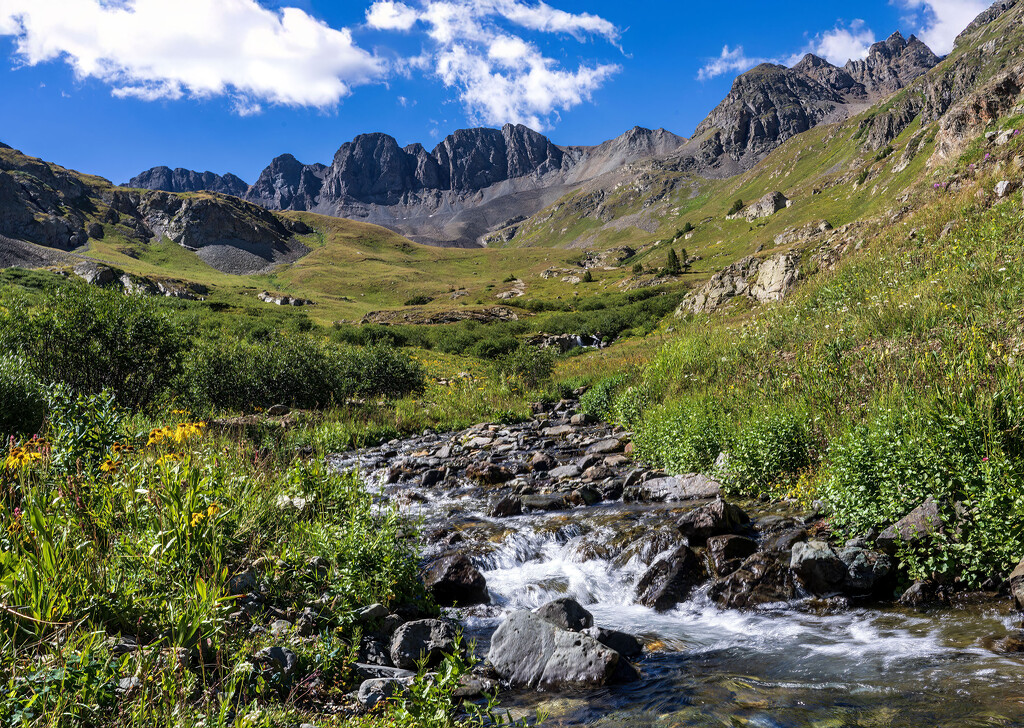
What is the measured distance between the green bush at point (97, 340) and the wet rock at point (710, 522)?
1626 centimetres

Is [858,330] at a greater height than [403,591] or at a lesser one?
greater

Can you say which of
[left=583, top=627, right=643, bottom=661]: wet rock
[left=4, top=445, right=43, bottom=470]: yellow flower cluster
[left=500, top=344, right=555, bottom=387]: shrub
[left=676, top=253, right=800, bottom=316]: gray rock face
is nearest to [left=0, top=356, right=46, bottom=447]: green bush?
[left=4, top=445, right=43, bottom=470]: yellow flower cluster

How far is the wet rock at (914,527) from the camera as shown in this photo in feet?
19.3

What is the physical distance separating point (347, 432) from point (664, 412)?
11.7 metres

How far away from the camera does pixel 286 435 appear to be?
56.2 ft

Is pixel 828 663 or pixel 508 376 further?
pixel 508 376

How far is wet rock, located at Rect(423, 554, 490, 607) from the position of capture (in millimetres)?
7008

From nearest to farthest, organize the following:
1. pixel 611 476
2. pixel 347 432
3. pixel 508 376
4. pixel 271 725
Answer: pixel 271 725 → pixel 611 476 → pixel 347 432 → pixel 508 376

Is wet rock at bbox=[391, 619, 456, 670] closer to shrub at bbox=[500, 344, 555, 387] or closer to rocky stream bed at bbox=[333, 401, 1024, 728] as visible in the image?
rocky stream bed at bbox=[333, 401, 1024, 728]

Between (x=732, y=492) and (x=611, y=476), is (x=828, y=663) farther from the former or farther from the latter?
(x=611, y=476)

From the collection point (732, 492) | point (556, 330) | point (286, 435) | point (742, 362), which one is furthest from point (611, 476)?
point (556, 330)

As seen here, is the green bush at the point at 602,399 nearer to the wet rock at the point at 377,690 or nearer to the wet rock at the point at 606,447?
the wet rock at the point at 606,447

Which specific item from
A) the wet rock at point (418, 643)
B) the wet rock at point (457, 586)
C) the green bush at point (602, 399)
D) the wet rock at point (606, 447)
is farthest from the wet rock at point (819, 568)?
the green bush at point (602, 399)

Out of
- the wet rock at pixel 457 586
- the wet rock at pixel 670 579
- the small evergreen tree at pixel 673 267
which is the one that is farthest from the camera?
the small evergreen tree at pixel 673 267
